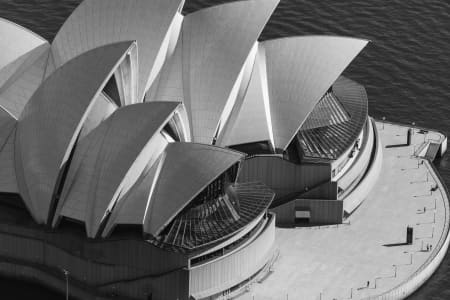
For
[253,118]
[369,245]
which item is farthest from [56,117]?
[369,245]

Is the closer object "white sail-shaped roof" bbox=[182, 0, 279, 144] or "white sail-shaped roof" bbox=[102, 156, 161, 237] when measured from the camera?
"white sail-shaped roof" bbox=[102, 156, 161, 237]

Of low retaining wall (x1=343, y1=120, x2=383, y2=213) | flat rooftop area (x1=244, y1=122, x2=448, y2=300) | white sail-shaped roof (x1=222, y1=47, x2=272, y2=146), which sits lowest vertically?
flat rooftop area (x1=244, y1=122, x2=448, y2=300)

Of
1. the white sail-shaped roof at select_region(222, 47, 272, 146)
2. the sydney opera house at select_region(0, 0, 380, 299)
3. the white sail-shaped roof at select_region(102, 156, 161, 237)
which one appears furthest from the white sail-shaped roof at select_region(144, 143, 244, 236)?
the white sail-shaped roof at select_region(222, 47, 272, 146)

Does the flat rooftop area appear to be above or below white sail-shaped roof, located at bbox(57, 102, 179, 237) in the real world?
below

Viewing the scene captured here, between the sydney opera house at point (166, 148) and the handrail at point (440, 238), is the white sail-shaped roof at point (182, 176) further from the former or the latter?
the handrail at point (440, 238)

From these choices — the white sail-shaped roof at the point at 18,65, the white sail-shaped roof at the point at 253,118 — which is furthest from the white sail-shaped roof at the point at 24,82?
the white sail-shaped roof at the point at 253,118

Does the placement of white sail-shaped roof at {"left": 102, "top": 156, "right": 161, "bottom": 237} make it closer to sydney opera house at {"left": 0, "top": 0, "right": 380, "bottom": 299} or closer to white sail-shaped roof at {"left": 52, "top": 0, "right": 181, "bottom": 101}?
sydney opera house at {"left": 0, "top": 0, "right": 380, "bottom": 299}
